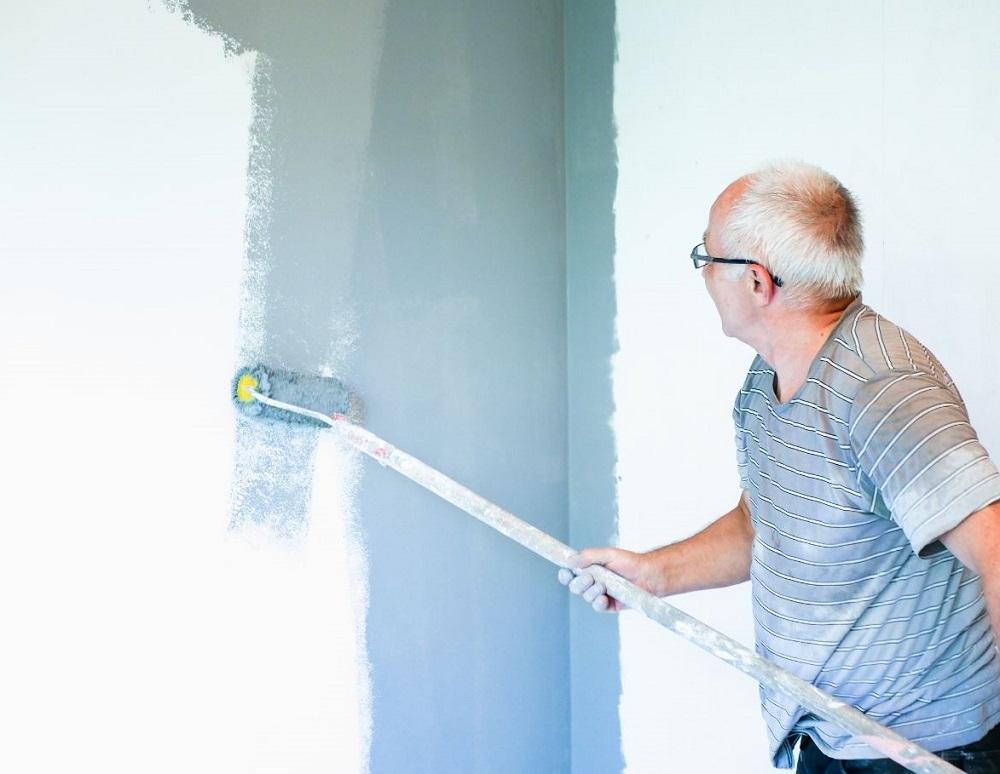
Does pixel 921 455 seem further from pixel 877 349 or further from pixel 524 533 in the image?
pixel 524 533

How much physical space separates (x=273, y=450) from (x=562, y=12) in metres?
1.40

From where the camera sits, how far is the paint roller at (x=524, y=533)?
1243mm

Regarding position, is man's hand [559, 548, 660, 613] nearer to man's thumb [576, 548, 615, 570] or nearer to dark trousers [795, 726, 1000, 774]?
man's thumb [576, 548, 615, 570]

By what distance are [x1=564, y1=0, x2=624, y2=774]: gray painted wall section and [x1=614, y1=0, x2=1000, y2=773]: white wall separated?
0.03 metres

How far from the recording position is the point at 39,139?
4.12 feet

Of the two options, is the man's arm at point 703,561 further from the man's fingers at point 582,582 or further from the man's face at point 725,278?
A: the man's face at point 725,278

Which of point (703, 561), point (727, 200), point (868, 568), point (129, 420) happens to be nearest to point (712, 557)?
point (703, 561)

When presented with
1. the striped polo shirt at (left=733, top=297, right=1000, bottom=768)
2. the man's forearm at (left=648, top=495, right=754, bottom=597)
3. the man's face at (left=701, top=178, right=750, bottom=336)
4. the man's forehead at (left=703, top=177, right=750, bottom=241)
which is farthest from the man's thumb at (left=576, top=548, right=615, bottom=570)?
the man's forehead at (left=703, top=177, right=750, bottom=241)

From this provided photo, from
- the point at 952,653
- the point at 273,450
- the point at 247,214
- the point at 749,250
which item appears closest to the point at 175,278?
the point at 247,214

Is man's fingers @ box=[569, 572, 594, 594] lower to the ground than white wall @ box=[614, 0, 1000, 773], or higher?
lower

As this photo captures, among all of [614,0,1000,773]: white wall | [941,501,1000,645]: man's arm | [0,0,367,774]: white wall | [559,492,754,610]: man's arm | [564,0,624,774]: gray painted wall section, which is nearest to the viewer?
[941,501,1000,645]: man's arm

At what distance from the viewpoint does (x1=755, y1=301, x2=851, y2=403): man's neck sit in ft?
4.67

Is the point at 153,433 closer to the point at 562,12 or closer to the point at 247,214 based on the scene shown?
the point at 247,214

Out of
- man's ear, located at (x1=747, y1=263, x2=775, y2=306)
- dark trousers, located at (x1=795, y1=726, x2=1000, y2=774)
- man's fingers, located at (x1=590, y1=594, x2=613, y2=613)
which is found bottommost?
dark trousers, located at (x1=795, y1=726, x2=1000, y2=774)
